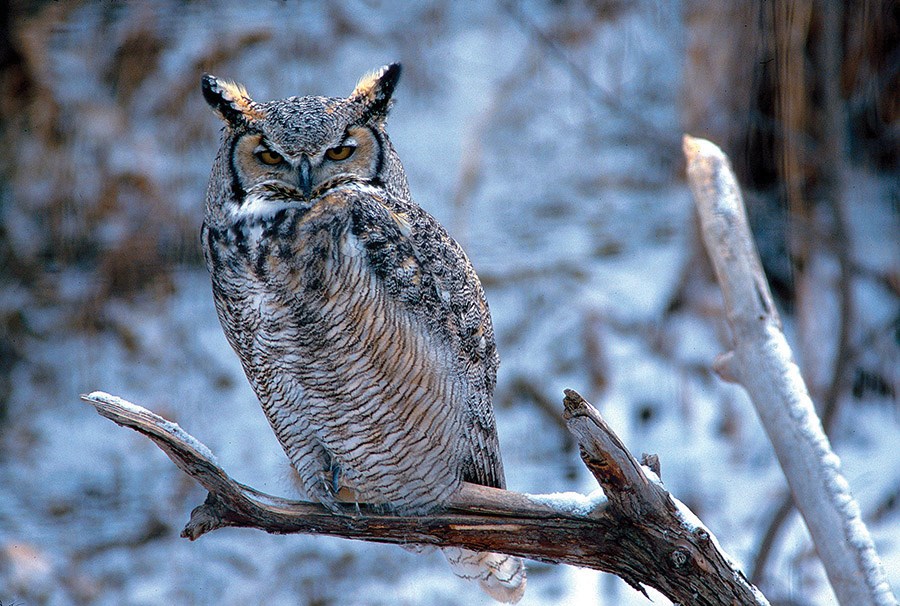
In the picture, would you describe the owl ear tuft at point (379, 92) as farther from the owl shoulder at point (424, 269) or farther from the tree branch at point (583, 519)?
the tree branch at point (583, 519)

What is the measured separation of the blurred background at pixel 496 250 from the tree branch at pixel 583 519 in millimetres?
1709

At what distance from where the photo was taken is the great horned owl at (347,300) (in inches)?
59.7

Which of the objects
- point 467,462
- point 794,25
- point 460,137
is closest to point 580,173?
point 460,137

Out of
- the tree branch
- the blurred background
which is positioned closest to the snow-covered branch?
the tree branch

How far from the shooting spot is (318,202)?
1554mm

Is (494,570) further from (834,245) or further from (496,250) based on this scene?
(496,250)

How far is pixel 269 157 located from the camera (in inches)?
62.3

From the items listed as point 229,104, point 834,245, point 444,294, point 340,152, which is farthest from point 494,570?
point 834,245

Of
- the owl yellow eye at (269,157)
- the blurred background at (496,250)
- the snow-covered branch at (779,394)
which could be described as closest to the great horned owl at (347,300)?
the owl yellow eye at (269,157)

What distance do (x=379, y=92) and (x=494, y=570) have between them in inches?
40.8

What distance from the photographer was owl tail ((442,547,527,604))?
6.52ft

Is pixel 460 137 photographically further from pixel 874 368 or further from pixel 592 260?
pixel 874 368

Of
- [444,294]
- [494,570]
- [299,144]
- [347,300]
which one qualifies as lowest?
[494,570]

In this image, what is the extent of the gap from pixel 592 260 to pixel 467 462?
8.47 feet
